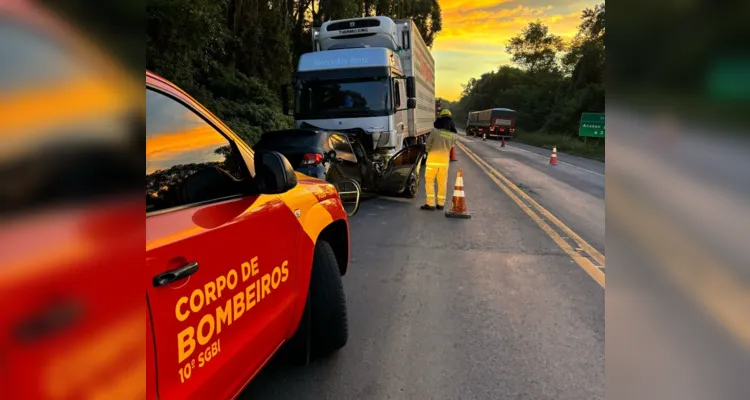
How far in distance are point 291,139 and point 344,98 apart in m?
3.25

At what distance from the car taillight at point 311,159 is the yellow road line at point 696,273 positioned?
24.1 ft

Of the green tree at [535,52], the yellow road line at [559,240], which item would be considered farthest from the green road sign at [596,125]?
the green tree at [535,52]

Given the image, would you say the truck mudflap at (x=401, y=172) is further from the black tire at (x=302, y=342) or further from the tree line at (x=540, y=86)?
the tree line at (x=540, y=86)

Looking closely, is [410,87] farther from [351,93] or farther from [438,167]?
[438,167]

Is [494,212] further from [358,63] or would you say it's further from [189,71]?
[189,71]

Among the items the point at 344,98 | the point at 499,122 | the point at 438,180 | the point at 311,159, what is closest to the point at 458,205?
the point at 438,180

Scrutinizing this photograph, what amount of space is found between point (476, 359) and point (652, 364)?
273cm

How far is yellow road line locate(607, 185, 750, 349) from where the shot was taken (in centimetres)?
64

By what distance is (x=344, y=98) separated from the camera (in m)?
11.1

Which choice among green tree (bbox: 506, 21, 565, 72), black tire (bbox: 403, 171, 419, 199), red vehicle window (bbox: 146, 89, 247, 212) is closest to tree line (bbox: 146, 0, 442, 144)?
black tire (bbox: 403, 171, 419, 199)

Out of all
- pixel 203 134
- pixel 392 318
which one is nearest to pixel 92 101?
pixel 203 134

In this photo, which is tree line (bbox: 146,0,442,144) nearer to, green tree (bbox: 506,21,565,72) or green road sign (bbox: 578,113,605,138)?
green road sign (bbox: 578,113,605,138)

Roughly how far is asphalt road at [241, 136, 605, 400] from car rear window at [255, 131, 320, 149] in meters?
1.87

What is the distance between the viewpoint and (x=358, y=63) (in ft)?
36.1
